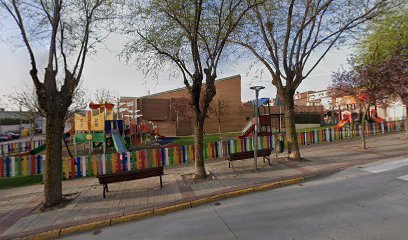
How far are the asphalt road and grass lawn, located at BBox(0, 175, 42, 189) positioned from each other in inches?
233

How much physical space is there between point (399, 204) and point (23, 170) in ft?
41.0

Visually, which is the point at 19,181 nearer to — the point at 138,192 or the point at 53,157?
the point at 53,157

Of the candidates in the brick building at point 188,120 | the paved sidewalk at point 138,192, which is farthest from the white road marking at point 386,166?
the brick building at point 188,120

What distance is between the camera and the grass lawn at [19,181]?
828cm

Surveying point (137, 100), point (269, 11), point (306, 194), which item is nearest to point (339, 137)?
point (269, 11)

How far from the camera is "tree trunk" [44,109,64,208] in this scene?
5.55 m

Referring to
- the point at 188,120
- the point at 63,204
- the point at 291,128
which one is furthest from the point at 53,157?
the point at 188,120

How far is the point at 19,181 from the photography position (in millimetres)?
8742

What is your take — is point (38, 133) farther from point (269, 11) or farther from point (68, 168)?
point (269, 11)

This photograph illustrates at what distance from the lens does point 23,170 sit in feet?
28.7

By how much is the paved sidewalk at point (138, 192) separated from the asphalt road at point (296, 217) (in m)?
0.72

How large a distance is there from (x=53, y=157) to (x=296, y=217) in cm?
613

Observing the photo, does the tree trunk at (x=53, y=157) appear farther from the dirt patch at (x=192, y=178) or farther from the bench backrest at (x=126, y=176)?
the dirt patch at (x=192, y=178)

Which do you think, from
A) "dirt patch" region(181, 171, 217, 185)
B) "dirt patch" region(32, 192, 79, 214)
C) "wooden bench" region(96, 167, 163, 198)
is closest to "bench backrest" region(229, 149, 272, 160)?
"dirt patch" region(181, 171, 217, 185)
